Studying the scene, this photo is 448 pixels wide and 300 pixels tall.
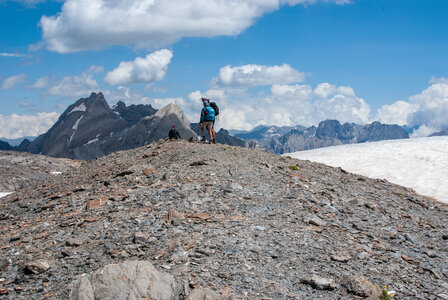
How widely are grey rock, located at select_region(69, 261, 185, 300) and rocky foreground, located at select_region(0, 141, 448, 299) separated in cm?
37

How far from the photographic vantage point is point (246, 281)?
942 cm

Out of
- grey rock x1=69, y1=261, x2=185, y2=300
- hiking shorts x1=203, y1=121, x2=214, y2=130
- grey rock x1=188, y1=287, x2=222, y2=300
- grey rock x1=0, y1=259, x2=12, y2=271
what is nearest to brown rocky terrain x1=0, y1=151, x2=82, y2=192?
hiking shorts x1=203, y1=121, x2=214, y2=130

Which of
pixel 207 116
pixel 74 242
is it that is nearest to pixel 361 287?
pixel 74 242

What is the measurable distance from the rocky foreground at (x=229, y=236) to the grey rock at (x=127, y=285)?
14.6 inches

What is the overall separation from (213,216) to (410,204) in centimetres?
1300

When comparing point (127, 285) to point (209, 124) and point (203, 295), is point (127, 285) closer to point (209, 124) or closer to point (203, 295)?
point (203, 295)

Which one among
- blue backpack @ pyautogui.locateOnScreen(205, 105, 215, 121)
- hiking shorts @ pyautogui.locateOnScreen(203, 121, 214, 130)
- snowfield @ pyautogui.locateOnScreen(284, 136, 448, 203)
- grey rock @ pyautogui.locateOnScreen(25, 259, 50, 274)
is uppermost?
blue backpack @ pyautogui.locateOnScreen(205, 105, 215, 121)

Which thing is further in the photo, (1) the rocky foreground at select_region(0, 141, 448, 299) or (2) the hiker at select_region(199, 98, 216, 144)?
(2) the hiker at select_region(199, 98, 216, 144)

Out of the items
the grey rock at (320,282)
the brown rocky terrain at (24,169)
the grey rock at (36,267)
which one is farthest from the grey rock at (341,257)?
the brown rocky terrain at (24,169)

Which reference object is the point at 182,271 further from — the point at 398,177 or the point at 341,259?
the point at 398,177

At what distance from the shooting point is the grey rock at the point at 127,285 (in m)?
8.23

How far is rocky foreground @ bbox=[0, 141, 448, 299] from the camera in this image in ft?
31.7

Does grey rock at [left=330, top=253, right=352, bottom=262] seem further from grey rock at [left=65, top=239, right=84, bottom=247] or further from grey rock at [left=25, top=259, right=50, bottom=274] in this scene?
grey rock at [left=25, top=259, right=50, bottom=274]

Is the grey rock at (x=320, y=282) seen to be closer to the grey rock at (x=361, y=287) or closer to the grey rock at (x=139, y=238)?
the grey rock at (x=361, y=287)
